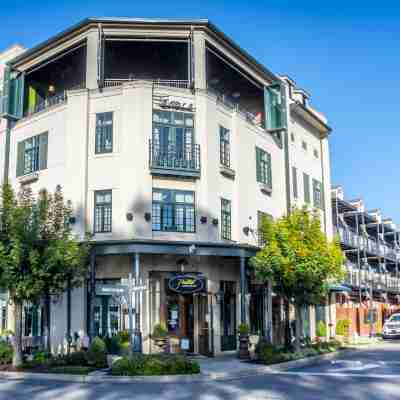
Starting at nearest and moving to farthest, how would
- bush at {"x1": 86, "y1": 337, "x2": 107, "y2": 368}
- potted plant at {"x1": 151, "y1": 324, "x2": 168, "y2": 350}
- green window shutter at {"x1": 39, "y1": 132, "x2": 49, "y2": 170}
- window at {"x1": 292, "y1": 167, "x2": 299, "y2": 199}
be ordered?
1. bush at {"x1": 86, "y1": 337, "x2": 107, "y2": 368}
2. potted plant at {"x1": 151, "y1": 324, "x2": 168, "y2": 350}
3. green window shutter at {"x1": 39, "y1": 132, "x2": 49, "y2": 170}
4. window at {"x1": 292, "y1": 167, "x2": 299, "y2": 199}

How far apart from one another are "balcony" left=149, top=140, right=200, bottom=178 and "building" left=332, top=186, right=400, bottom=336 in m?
14.4

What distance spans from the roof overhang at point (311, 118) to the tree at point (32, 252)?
17.0 m

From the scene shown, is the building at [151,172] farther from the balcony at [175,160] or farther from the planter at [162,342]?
the planter at [162,342]

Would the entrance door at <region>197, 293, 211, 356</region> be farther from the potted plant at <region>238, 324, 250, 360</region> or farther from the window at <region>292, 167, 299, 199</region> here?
the window at <region>292, 167, 299, 199</region>

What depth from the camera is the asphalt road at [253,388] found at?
42.7 ft

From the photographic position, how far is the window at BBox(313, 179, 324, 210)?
34.5 meters

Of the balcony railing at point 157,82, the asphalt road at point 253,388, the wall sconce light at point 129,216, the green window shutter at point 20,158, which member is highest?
the balcony railing at point 157,82

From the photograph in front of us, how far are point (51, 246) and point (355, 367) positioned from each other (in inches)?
419

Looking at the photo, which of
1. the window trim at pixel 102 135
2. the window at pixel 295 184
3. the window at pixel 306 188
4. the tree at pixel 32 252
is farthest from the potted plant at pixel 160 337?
the window at pixel 306 188

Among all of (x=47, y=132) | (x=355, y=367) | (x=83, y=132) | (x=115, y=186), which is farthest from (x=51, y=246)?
(x=355, y=367)

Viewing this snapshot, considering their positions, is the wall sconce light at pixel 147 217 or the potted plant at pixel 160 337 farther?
the wall sconce light at pixel 147 217

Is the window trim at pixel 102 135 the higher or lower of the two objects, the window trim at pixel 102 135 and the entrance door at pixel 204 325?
the higher

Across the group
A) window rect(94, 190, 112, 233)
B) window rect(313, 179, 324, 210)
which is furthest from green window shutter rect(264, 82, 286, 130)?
window rect(94, 190, 112, 233)

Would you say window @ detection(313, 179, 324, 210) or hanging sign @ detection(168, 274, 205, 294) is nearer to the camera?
hanging sign @ detection(168, 274, 205, 294)
